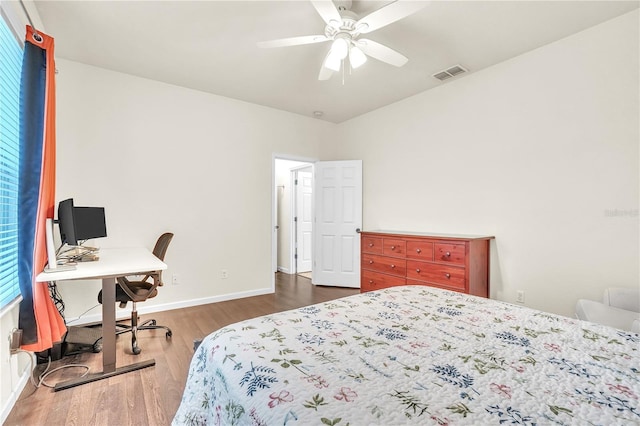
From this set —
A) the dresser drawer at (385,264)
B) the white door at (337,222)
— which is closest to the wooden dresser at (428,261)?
the dresser drawer at (385,264)

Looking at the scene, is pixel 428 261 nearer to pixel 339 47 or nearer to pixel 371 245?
pixel 371 245

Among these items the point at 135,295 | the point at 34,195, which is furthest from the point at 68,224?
the point at 135,295

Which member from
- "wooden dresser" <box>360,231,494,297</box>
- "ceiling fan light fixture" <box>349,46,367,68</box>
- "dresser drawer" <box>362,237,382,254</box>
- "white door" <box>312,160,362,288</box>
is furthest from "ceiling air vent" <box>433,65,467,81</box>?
"dresser drawer" <box>362,237,382,254</box>

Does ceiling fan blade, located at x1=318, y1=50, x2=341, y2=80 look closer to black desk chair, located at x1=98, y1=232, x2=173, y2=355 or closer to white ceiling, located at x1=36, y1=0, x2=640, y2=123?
Answer: white ceiling, located at x1=36, y1=0, x2=640, y2=123

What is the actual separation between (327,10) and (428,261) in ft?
8.24

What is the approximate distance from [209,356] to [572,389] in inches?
49.3

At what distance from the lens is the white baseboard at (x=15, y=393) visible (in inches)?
69.1

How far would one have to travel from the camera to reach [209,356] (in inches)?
49.0

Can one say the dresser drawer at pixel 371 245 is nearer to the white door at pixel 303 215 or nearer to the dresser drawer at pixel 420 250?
the dresser drawer at pixel 420 250

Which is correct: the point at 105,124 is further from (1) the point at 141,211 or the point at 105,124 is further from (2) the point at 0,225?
(2) the point at 0,225

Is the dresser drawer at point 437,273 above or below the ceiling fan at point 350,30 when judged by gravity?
below

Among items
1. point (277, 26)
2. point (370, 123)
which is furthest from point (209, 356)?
point (370, 123)

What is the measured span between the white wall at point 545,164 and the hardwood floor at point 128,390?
9.67 feet

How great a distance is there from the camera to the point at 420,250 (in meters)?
3.35
